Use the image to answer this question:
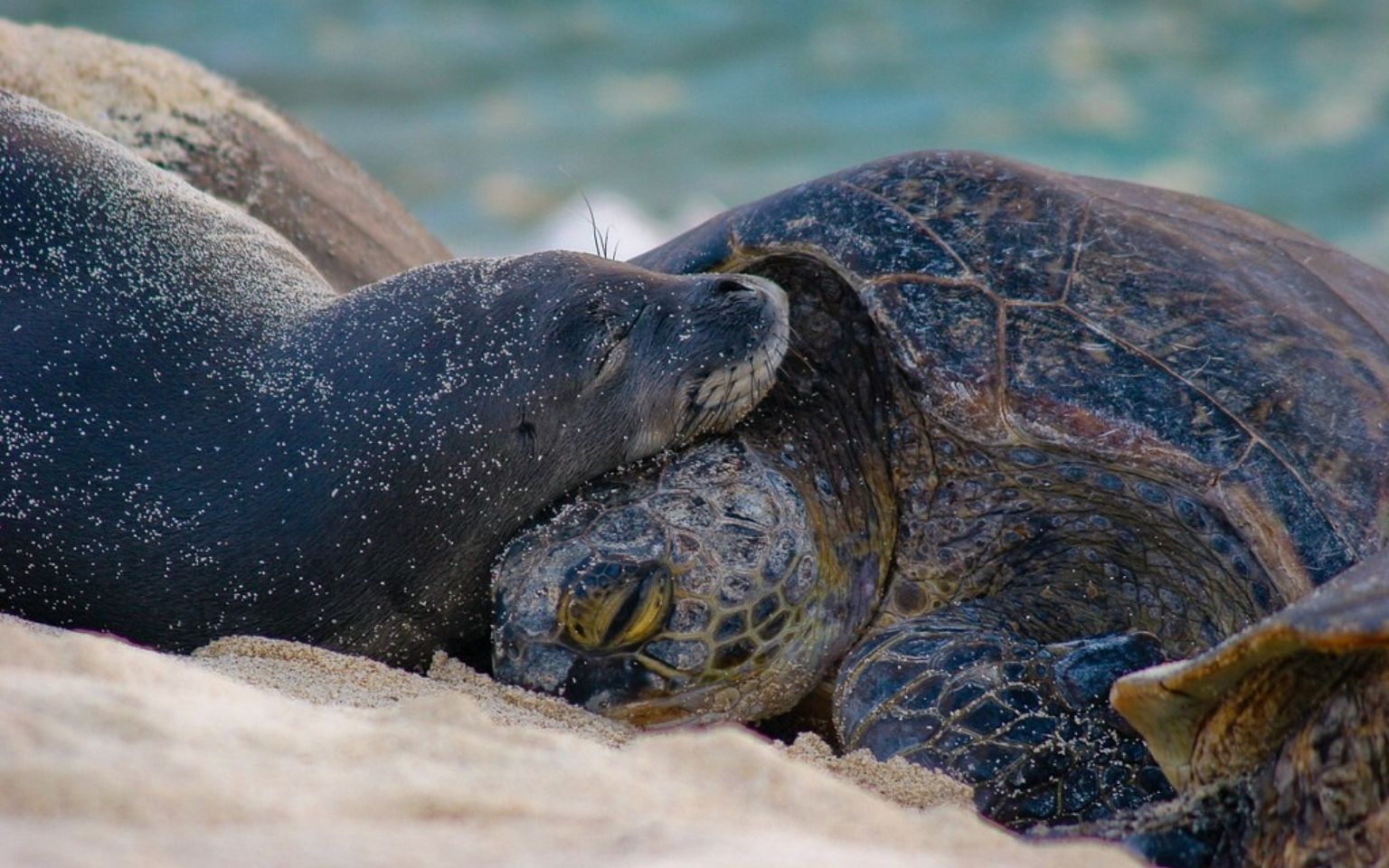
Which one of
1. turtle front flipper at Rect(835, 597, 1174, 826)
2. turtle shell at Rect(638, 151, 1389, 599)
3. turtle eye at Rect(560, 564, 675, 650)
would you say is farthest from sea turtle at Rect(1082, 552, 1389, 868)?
turtle eye at Rect(560, 564, 675, 650)

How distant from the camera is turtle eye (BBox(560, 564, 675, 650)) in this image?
238 centimetres

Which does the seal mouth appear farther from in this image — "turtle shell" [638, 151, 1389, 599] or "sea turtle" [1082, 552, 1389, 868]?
"sea turtle" [1082, 552, 1389, 868]

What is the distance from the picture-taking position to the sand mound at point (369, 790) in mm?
1298

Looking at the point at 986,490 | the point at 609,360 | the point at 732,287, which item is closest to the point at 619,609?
the point at 609,360

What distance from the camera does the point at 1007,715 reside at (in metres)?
2.31

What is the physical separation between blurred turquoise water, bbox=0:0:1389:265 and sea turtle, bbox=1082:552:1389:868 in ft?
21.1

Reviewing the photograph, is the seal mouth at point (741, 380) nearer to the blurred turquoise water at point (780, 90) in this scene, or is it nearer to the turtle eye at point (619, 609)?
the turtle eye at point (619, 609)

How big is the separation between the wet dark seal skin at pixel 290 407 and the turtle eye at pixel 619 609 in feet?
0.68

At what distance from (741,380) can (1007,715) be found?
70cm

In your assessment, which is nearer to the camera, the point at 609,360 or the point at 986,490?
the point at 609,360

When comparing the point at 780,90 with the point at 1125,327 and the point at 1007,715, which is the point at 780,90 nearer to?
the point at 1125,327

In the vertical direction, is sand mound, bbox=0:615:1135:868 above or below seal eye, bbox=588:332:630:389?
below

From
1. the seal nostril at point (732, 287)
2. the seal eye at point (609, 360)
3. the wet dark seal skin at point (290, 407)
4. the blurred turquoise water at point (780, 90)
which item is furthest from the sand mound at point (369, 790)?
the blurred turquoise water at point (780, 90)

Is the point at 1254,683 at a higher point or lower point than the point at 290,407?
lower
